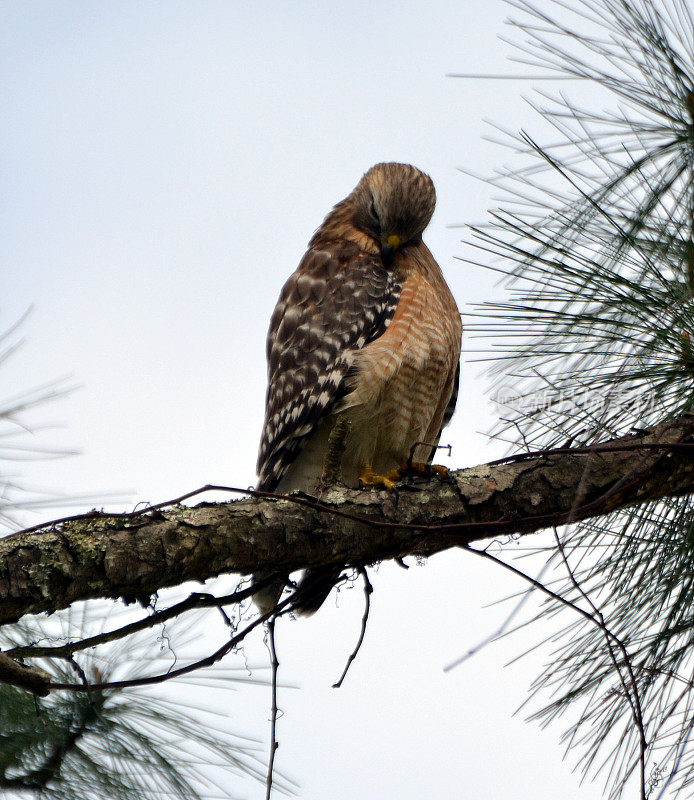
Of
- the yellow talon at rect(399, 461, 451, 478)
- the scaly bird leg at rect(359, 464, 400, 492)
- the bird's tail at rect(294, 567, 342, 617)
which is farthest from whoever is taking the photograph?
the yellow talon at rect(399, 461, 451, 478)

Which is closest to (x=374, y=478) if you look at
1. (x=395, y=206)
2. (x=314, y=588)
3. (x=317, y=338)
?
(x=314, y=588)

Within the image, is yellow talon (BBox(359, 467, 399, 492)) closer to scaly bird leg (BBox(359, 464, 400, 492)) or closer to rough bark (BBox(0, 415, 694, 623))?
scaly bird leg (BBox(359, 464, 400, 492))

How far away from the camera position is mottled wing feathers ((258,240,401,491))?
3.94m

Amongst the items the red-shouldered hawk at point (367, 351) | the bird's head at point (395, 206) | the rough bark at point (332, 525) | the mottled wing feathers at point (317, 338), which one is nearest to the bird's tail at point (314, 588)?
the red-shouldered hawk at point (367, 351)

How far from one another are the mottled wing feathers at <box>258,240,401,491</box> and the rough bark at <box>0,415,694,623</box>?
946mm

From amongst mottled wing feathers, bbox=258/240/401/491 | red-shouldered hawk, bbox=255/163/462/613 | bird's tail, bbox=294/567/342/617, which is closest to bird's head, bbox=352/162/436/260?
red-shouldered hawk, bbox=255/163/462/613

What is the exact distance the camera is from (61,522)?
90.3 inches

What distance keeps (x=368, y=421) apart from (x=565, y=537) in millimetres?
1431

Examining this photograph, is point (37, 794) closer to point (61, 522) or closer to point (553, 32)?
point (61, 522)

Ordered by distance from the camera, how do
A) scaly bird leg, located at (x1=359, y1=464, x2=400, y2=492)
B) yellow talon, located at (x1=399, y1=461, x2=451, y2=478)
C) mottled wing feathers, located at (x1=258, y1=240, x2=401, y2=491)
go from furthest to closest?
mottled wing feathers, located at (x1=258, y1=240, x2=401, y2=491) → yellow talon, located at (x1=399, y1=461, x2=451, y2=478) → scaly bird leg, located at (x1=359, y1=464, x2=400, y2=492)

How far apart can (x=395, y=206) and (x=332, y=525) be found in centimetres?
208

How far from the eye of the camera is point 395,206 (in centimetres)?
438

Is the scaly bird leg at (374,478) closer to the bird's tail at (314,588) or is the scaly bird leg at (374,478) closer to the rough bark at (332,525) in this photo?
the bird's tail at (314,588)

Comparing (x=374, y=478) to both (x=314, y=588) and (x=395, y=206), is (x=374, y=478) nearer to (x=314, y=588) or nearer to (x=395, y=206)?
(x=314, y=588)
